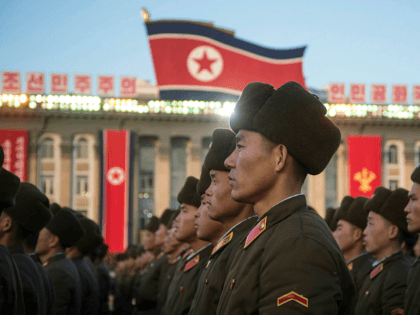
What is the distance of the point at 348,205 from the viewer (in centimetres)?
807

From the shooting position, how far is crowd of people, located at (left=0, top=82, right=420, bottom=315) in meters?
2.40

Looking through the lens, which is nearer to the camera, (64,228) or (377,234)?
(377,234)

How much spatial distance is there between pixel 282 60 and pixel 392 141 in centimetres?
1647

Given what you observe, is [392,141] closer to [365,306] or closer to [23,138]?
[23,138]

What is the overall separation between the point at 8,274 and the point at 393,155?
45.5 metres

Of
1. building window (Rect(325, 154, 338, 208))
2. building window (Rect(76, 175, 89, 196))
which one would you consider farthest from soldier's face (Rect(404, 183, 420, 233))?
building window (Rect(325, 154, 338, 208))

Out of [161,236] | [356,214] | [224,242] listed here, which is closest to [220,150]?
[224,242]

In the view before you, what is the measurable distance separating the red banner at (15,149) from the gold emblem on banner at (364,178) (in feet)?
72.6

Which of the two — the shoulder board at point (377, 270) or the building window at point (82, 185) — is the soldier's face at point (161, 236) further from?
the building window at point (82, 185)

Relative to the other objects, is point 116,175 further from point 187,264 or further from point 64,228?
point 187,264

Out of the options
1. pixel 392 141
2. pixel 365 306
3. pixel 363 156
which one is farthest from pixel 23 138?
pixel 365 306

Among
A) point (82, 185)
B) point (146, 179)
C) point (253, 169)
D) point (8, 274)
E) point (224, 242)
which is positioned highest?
point (253, 169)

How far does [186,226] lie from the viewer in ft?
20.4

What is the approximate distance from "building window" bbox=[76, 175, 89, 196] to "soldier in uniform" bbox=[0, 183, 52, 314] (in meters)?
38.4
